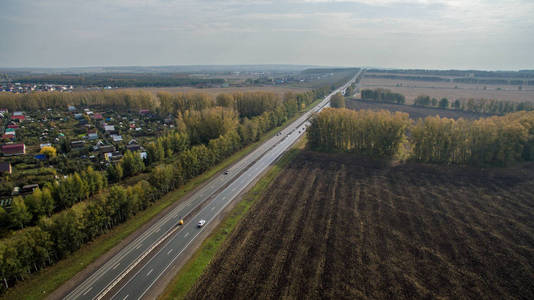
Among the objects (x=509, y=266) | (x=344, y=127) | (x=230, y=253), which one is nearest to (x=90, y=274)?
(x=230, y=253)

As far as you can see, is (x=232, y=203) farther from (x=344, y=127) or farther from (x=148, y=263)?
(x=344, y=127)

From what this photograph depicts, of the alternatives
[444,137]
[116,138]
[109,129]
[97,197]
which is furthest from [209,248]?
[109,129]

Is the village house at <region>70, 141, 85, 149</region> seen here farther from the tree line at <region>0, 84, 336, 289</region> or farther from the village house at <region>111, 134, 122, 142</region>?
the tree line at <region>0, 84, 336, 289</region>

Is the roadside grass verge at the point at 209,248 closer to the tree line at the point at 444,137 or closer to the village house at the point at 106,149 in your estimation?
the tree line at the point at 444,137

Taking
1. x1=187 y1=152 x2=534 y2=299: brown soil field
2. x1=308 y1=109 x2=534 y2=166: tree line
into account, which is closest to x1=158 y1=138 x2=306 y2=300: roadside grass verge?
x1=187 y1=152 x2=534 y2=299: brown soil field

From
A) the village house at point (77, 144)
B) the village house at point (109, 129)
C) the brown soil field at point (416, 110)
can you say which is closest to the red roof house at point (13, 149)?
the village house at point (77, 144)
